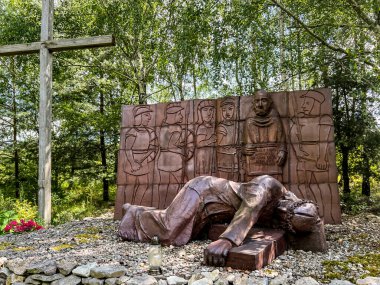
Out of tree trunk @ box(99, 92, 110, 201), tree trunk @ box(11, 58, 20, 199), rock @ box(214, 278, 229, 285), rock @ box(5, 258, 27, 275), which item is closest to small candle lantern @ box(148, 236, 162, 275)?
rock @ box(214, 278, 229, 285)

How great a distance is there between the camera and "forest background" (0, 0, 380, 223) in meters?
8.69

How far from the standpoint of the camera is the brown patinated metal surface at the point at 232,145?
6148 mm

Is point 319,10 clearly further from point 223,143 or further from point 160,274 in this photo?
point 160,274

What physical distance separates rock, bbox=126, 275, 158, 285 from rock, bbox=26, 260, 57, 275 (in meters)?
0.93

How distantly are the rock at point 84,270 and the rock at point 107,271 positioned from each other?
0.06 m

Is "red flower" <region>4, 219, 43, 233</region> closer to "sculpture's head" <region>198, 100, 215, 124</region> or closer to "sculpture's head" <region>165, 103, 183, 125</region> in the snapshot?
"sculpture's head" <region>165, 103, 183, 125</region>

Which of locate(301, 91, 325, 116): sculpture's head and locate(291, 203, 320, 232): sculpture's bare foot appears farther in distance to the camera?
locate(301, 91, 325, 116): sculpture's head

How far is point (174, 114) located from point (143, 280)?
14.2ft

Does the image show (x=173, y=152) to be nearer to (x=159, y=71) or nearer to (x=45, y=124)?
(x=45, y=124)

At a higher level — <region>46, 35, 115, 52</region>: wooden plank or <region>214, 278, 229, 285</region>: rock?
<region>46, 35, 115, 52</region>: wooden plank

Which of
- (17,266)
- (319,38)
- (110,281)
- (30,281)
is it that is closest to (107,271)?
(110,281)

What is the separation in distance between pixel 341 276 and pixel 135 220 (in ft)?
8.68

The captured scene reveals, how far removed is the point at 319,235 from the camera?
4207 millimetres

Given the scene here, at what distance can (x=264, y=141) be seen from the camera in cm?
632
